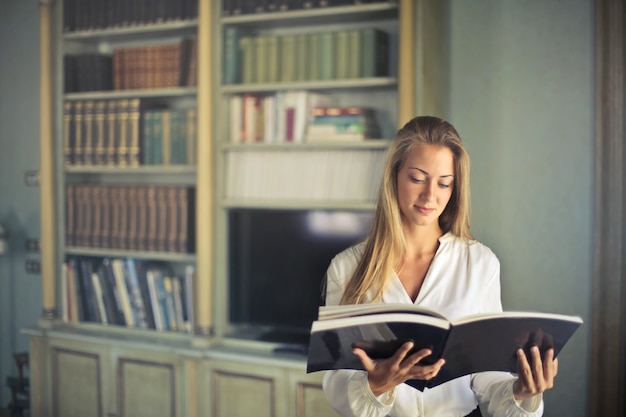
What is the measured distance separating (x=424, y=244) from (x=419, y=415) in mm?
395

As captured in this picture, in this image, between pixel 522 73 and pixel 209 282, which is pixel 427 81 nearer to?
pixel 522 73

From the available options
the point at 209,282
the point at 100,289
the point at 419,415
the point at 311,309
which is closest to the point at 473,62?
the point at 311,309

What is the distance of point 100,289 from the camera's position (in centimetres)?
358

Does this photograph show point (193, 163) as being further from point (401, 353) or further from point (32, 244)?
point (401, 353)

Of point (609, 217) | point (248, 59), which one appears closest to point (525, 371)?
point (609, 217)

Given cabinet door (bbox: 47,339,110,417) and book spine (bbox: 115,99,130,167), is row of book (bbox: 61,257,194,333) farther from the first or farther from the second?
book spine (bbox: 115,99,130,167)

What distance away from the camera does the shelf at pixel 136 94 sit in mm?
3348

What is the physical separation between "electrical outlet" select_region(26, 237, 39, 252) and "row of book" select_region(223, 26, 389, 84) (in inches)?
64.5

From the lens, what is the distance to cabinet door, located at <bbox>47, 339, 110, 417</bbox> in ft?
11.4

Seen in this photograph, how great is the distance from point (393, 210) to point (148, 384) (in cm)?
211

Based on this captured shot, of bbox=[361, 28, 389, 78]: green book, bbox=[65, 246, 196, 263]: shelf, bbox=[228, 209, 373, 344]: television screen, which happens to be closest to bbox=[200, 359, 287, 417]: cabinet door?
bbox=[228, 209, 373, 344]: television screen

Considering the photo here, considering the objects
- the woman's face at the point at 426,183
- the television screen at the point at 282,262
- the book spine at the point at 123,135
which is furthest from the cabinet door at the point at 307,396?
the woman's face at the point at 426,183

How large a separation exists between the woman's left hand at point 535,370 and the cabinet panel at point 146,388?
7.01 ft

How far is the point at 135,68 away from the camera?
138 inches
